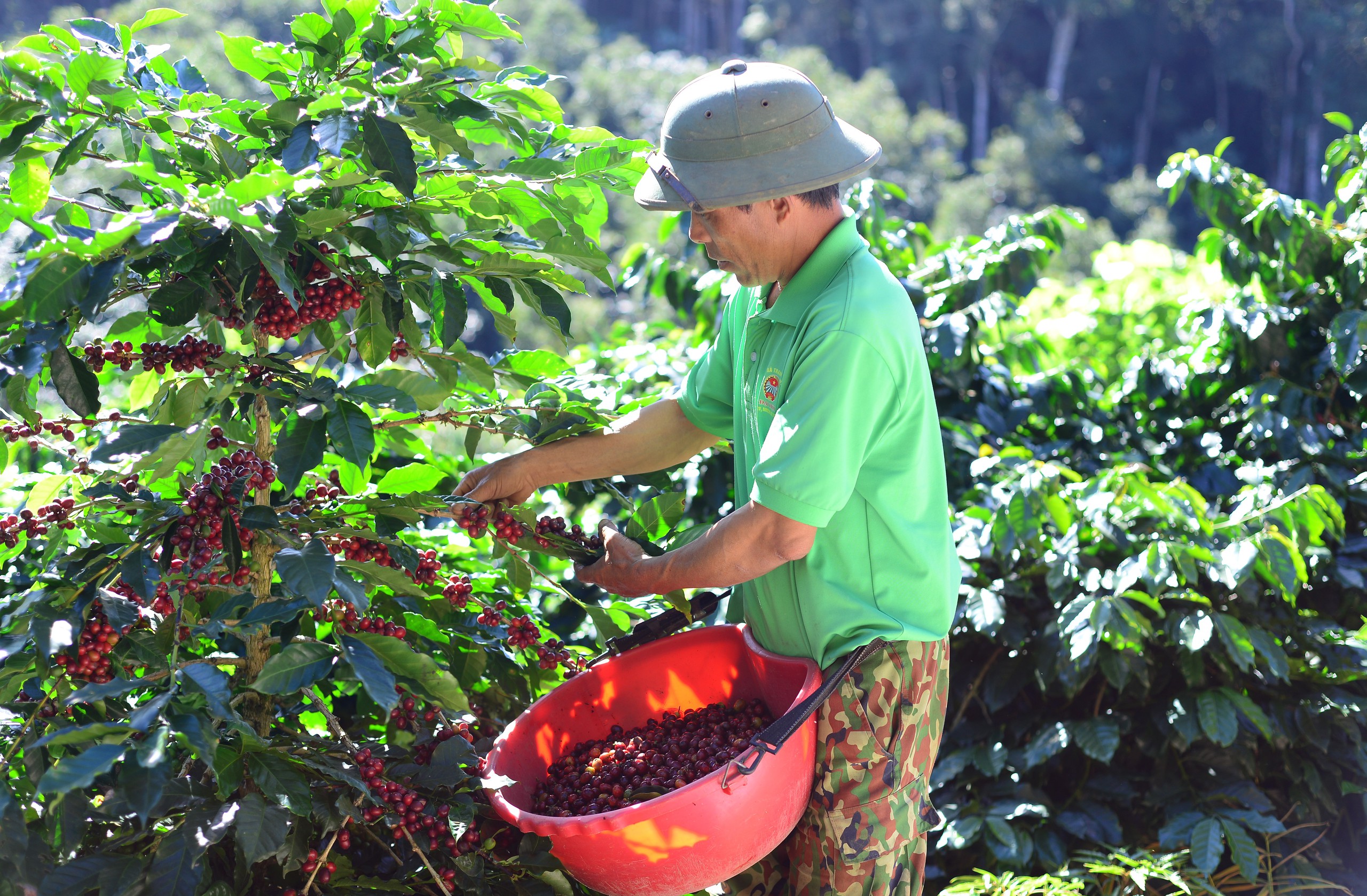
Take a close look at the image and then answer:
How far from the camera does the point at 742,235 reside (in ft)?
5.04

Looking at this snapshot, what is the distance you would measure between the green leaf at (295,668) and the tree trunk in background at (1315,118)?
3662 centimetres

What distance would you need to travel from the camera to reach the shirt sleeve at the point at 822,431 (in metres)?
1.40

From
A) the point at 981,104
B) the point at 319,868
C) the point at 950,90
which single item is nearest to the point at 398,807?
the point at 319,868

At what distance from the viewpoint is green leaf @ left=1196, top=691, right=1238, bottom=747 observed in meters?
2.32

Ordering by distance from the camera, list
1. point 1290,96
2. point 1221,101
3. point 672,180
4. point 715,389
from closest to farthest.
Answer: point 672,180
point 715,389
point 1290,96
point 1221,101

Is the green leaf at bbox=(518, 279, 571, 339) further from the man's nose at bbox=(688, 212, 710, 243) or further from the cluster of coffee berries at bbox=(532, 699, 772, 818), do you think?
the cluster of coffee berries at bbox=(532, 699, 772, 818)

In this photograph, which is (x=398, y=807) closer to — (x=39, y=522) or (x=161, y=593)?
(x=161, y=593)

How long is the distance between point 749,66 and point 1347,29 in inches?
1451

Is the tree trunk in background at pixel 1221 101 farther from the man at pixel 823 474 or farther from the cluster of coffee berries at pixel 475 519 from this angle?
the cluster of coffee berries at pixel 475 519

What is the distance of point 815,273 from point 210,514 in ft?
2.66

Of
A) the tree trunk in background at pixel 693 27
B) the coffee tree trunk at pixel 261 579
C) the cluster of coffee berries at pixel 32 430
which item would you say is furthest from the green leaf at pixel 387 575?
the tree trunk in background at pixel 693 27

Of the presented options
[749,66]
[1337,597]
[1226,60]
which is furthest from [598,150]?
[1226,60]

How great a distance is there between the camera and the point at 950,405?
3205 mm

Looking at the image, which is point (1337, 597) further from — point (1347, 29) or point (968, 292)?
point (1347, 29)
